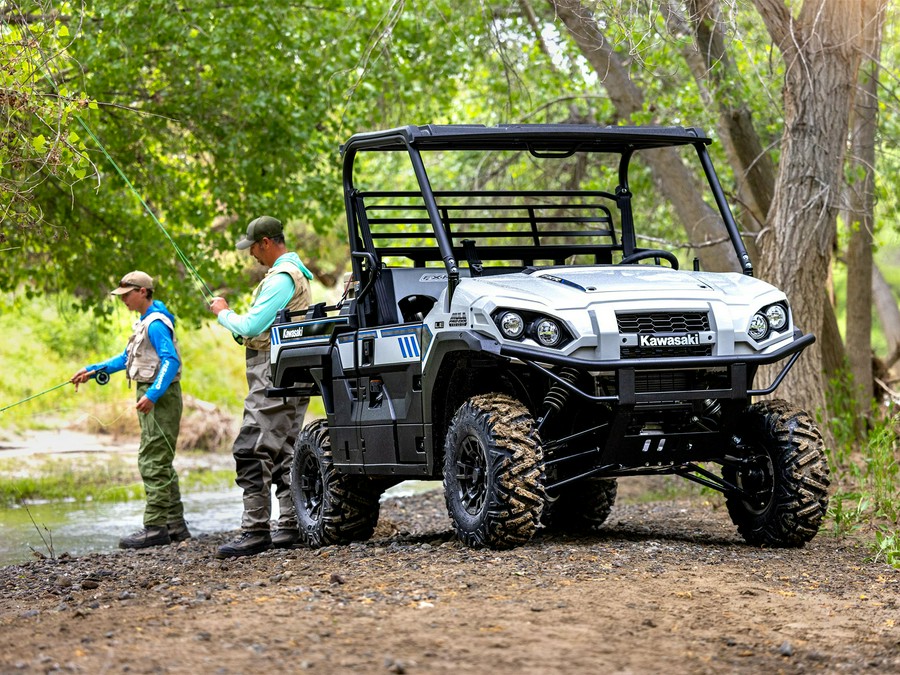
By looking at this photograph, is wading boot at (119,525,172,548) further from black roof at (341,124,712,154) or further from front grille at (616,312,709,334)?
front grille at (616,312,709,334)

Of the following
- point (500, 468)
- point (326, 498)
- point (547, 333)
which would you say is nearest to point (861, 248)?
point (326, 498)

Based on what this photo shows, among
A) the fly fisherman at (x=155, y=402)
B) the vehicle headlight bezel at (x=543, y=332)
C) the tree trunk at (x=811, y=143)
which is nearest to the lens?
the vehicle headlight bezel at (x=543, y=332)

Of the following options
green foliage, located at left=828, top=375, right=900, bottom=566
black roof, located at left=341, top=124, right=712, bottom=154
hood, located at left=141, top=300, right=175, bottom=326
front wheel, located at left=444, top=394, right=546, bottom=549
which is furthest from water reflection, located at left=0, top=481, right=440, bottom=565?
green foliage, located at left=828, top=375, right=900, bottom=566

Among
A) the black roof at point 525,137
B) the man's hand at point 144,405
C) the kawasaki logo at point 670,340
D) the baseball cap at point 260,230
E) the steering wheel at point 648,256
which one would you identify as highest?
the black roof at point 525,137

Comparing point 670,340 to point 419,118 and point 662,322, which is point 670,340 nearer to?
point 662,322

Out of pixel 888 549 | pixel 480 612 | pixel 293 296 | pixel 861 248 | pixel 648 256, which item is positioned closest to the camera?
pixel 480 612

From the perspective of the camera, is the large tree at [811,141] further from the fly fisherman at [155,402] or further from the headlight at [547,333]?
the fly fisherman at [155,402]

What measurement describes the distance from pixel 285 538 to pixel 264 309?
1.61 meters

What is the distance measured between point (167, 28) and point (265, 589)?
28.2ft

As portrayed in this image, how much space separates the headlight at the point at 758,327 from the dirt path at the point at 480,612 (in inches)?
46.0

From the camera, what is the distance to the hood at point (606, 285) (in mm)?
6758

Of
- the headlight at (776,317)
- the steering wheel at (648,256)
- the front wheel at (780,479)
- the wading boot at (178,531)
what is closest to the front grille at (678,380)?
the headlight at (776,317)

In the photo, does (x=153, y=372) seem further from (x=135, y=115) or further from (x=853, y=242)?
(x=853, y=242)

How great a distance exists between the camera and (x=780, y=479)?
729 cm
